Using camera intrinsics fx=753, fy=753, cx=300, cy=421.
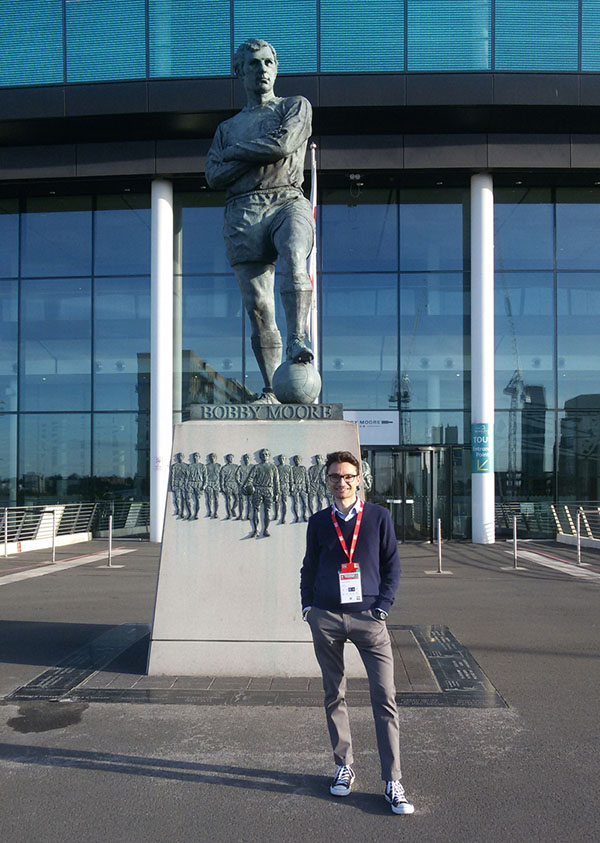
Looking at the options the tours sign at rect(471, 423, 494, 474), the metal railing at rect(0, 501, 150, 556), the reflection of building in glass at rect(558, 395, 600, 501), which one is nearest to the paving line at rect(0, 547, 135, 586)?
the metal railing at rect(0, 501, 150, 556)

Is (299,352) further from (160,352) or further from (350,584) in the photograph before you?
(160,352)

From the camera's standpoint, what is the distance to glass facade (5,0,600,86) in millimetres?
18766

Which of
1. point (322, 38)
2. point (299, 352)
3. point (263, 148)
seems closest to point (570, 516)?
point (322, 38)

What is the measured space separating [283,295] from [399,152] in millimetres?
14395

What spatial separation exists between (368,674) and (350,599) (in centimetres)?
39

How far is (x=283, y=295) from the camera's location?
6688 mm

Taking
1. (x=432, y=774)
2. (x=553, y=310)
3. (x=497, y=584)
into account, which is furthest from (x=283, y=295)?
(x=553, y=310)

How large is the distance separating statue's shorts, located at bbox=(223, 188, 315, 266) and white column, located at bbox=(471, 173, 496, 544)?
14086 mm

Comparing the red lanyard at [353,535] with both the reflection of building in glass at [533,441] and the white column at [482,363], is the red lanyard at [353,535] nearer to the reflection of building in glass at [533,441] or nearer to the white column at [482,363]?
the white column at [482,363]

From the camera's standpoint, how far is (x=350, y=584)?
12.4ft

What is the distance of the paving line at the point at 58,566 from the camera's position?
498 inches

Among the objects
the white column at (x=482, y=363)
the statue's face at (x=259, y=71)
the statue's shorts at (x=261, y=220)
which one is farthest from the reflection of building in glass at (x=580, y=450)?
the statue's face at (x=259, y=71)

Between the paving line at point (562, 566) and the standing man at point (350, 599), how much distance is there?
947 cm

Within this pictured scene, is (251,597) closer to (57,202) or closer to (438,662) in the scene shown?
(438,662)
